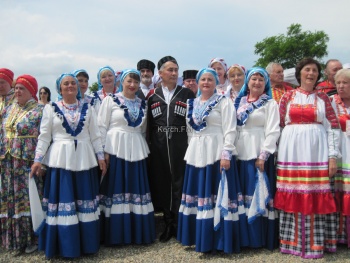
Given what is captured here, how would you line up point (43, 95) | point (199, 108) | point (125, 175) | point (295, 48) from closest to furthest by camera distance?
point (199, 108) < point (125, 175) < point (43, 95) < point (295, 48)

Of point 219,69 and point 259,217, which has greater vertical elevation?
point 219,69

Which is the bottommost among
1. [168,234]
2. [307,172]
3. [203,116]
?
[168,234]

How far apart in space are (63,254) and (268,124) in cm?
279

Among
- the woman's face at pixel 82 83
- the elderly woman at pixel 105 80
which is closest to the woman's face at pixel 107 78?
the elderly woman at pixel 105 80

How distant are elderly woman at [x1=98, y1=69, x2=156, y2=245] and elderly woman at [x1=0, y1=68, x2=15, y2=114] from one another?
4.15 feet

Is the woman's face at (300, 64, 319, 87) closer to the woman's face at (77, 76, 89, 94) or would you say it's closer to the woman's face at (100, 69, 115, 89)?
the woman's face at (100, 69, 115, 89)

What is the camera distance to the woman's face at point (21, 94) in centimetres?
441

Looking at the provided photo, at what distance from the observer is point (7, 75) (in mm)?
4742

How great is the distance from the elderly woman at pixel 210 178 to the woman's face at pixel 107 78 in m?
1.54

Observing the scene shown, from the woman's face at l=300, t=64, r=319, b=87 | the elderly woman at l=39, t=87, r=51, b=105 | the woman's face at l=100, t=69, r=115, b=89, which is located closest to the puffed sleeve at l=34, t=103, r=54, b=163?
the woman's face at l=100, t=69, r=115, b=89

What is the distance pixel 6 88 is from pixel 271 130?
345 centimetres

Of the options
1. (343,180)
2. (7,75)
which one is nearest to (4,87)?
(7,75)

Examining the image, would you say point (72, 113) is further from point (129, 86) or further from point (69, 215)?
point (69, 215)

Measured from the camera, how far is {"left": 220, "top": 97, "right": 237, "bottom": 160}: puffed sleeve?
4.11 metres
